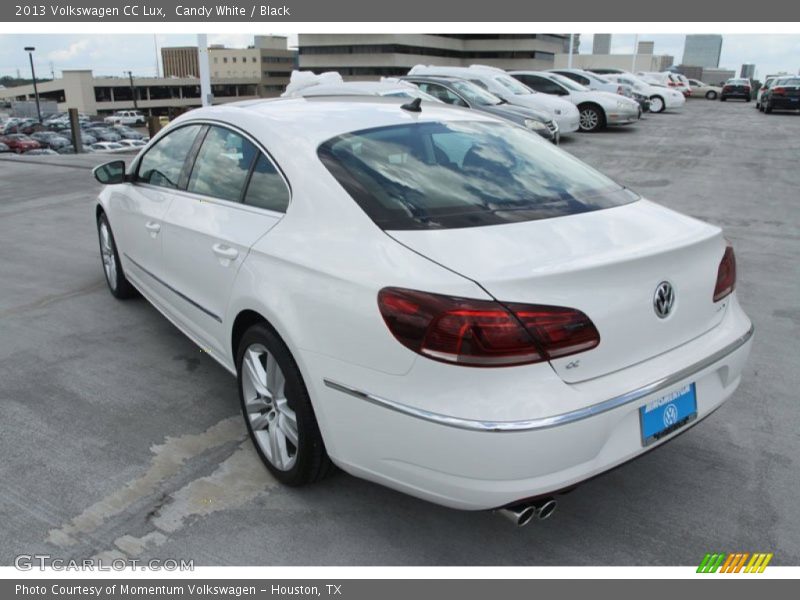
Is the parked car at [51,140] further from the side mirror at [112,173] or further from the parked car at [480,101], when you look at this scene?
the side mirror at [112,173]

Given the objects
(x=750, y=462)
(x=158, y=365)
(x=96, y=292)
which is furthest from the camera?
(x=96, y=292)

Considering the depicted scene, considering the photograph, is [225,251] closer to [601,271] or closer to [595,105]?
[601,271]

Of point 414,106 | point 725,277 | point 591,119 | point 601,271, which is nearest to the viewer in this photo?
point 601,271

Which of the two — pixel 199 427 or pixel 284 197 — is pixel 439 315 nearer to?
pixel 284 197

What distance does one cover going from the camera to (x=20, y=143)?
187ft

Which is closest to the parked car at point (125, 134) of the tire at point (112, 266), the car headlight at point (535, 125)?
the car headlight at point (535, 125)

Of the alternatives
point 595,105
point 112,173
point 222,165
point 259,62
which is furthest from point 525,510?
point 259,62

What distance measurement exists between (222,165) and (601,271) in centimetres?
204

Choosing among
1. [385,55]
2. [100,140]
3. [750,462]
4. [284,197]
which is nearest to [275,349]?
[284,197]

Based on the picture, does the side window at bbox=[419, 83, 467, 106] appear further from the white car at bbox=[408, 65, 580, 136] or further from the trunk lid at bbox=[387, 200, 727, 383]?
the trunk lid at bbox=[387, 200, 727, 383]

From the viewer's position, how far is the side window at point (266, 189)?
9.53 feet

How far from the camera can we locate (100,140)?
63719 millimetres
